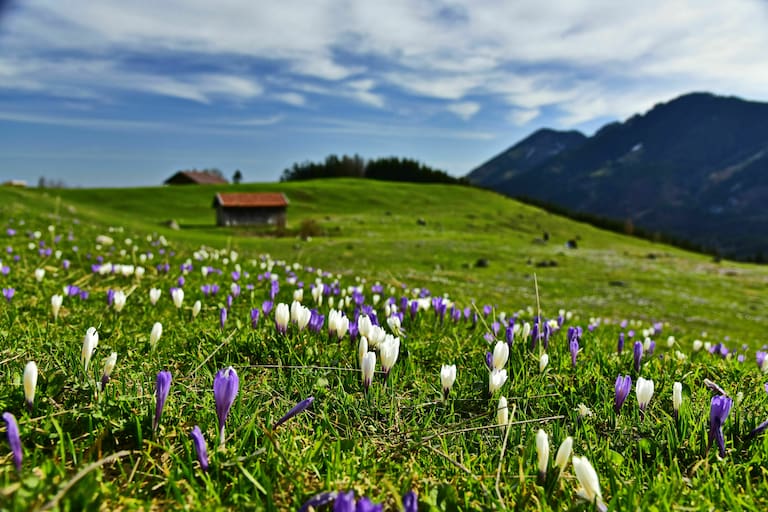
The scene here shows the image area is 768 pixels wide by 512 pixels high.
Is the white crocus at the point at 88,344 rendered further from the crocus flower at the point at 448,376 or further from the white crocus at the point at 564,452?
the white crocus at the point at 564,452

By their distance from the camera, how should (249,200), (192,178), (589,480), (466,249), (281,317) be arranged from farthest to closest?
(192,178), (249,200), (466,249), (281,317), (589,480)

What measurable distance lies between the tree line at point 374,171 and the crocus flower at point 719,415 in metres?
154

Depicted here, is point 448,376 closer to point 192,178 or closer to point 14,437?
point 14,437

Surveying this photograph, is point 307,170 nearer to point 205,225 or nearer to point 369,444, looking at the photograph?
point 205,225

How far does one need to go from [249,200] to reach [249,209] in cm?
126

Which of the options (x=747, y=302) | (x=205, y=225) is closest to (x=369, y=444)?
(x=747, y=302)

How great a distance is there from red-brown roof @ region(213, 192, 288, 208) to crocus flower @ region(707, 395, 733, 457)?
66850mm

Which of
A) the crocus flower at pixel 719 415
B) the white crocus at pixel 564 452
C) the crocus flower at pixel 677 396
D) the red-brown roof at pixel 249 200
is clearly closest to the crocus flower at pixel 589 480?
the white crocus at pixel 564 452

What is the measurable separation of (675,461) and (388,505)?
4.67ft

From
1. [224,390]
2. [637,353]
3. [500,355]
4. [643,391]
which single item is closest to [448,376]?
[500,355]

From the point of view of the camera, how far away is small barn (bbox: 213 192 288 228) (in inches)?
2594

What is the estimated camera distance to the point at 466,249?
1797 inches

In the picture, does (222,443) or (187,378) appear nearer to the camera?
(222,443)

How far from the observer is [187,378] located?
127 inches
